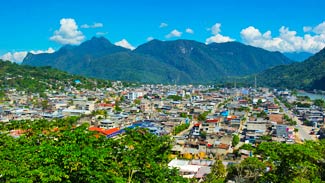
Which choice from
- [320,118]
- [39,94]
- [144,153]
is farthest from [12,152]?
[39,94]

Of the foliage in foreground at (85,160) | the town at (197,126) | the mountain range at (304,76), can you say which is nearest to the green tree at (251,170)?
the town at (197,126)

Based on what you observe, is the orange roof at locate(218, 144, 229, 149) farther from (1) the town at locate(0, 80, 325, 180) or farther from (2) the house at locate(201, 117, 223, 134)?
(2) the house at locate(201, 117, 223, 134)

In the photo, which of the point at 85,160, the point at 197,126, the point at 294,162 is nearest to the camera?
the point at 85,160

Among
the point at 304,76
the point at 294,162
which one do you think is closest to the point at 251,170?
the point at 294,162

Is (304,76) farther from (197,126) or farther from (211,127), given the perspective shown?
(197,126)

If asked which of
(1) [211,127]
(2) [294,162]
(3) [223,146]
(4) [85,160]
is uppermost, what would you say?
(4) [85,160]

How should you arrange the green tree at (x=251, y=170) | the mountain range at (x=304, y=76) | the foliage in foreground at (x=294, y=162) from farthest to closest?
the mountain range at (x=304, y=76), the green tree at (x=251, y=170), the foliage in foreground at (x=294, y=162)

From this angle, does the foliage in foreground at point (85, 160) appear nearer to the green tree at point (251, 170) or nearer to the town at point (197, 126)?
the green tree at point (251, 170)

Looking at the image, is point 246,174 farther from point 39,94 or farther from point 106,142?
point 39,94

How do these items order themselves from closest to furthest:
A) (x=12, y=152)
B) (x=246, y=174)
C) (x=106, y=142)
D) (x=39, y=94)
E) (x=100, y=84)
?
(x=12, y=152)
(x=106, y=142)
(x=246, y=174)
(x=39, y=94)
(x=100, y=84)
